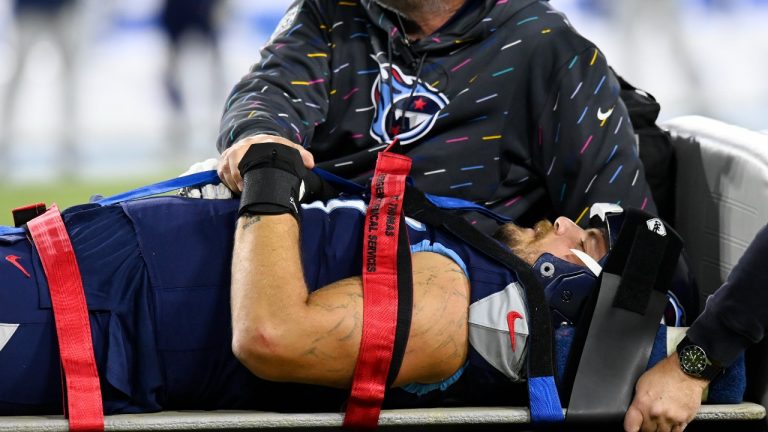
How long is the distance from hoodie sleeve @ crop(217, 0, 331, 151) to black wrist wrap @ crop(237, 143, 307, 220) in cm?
22

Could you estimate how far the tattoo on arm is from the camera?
177cm

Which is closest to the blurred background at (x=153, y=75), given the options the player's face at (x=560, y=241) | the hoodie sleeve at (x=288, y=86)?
the hoodie sleeve at (x=288, y=86)

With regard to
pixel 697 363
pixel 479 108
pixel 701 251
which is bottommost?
pixel 701 251

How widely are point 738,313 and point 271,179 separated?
2.52ft

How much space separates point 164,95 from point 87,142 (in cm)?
40

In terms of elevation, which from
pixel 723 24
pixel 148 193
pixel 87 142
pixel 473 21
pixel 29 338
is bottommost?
pixel 87 142

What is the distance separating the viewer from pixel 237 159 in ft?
6.25

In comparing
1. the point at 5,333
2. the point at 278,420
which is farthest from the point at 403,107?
the point at 5,333

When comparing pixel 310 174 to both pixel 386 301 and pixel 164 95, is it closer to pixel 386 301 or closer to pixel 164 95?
pixel 386 301

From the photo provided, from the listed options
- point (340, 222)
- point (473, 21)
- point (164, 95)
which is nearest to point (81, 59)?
point (164, 95)

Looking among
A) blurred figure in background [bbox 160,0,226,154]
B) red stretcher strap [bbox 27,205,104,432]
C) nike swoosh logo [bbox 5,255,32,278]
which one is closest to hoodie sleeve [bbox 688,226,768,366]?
red stretcher strap [bbox 27,205,104,432]

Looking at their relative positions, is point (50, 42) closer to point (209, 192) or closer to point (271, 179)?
point (209, 192)

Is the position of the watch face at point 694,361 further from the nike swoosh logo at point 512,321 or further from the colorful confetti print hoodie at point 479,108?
the colorful confetti print hoodie at point 479,108

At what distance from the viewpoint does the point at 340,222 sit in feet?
6.24
